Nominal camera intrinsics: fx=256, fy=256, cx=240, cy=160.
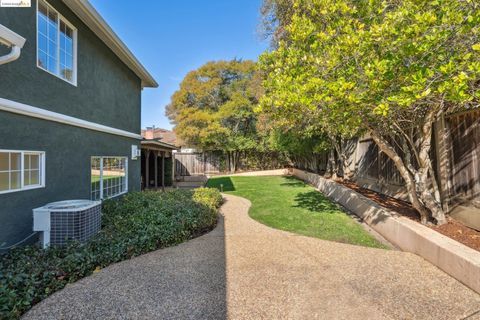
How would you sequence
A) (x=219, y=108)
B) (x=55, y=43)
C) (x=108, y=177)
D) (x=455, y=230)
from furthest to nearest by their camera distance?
(x=219, y=108), (x=108, y=177), (x=55, y=43), (x=455, y=230)

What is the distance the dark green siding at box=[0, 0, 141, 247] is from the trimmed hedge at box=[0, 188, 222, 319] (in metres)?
0.93

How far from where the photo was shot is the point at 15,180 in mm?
4777

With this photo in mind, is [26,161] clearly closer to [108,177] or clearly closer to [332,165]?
[108,177]

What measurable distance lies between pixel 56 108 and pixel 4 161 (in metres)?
1.68

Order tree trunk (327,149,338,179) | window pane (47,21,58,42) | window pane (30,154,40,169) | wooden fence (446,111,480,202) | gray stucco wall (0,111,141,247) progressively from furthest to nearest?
tree trunk (327,149,338,179) < window pane (47,21,58,42) < wooden fence (446,111,480,202) < window pane (30,154,40,169) < gray stucco wall (0,111,141,247)

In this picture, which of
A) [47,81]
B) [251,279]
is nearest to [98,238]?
[251,279]

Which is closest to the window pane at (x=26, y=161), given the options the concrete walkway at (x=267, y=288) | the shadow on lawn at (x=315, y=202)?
the concrete walkway at (x=267, y=288)

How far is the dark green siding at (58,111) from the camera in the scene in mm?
4570

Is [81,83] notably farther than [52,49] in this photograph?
Yes

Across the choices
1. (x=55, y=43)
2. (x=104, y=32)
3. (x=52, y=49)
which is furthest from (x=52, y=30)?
(x=104, y=32)

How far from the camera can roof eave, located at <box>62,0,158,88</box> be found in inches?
238

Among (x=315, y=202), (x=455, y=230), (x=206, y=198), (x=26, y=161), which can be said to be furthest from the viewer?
(x=315, y=202)

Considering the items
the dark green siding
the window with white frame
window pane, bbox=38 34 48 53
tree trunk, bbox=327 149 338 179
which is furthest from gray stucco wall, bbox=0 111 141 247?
tree trunk, bbox=327 149 338 179

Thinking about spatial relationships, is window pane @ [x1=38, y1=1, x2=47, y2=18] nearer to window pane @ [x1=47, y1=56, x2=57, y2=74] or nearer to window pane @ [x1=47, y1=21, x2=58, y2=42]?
window pane @ [x1=47, y1=21, x2=58, y2=42]
